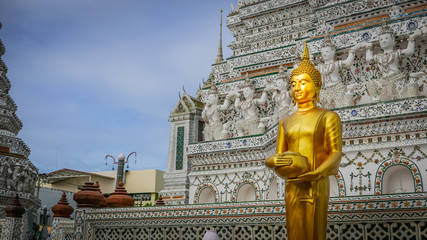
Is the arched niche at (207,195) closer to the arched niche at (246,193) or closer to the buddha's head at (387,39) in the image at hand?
the arched niche at (246,193)

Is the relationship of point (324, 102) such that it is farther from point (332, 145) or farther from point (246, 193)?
point (332, 145)

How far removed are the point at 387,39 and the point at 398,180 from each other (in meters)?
3.87

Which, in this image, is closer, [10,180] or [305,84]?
[305,84]

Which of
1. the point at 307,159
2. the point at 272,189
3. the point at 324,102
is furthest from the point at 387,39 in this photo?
the point at 307,159

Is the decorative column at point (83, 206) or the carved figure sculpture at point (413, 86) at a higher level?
the carved figure sculpture at point (413, 86)

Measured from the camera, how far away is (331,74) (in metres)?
11.8

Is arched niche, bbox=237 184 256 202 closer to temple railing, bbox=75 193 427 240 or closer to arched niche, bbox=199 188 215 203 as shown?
arched niche, bbox=199 188 215 203

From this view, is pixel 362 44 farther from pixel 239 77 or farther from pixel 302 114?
pixel 302 114

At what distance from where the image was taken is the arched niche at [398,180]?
30.9 ft

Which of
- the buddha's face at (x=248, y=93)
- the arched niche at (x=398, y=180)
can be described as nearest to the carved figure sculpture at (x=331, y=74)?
the arched niche at (x=398, y=180)

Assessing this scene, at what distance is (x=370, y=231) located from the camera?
18.6ft

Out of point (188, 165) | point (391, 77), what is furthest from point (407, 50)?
point (188, 165)

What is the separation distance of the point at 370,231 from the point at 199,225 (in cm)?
265

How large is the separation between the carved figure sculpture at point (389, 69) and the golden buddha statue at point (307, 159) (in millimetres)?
6159
